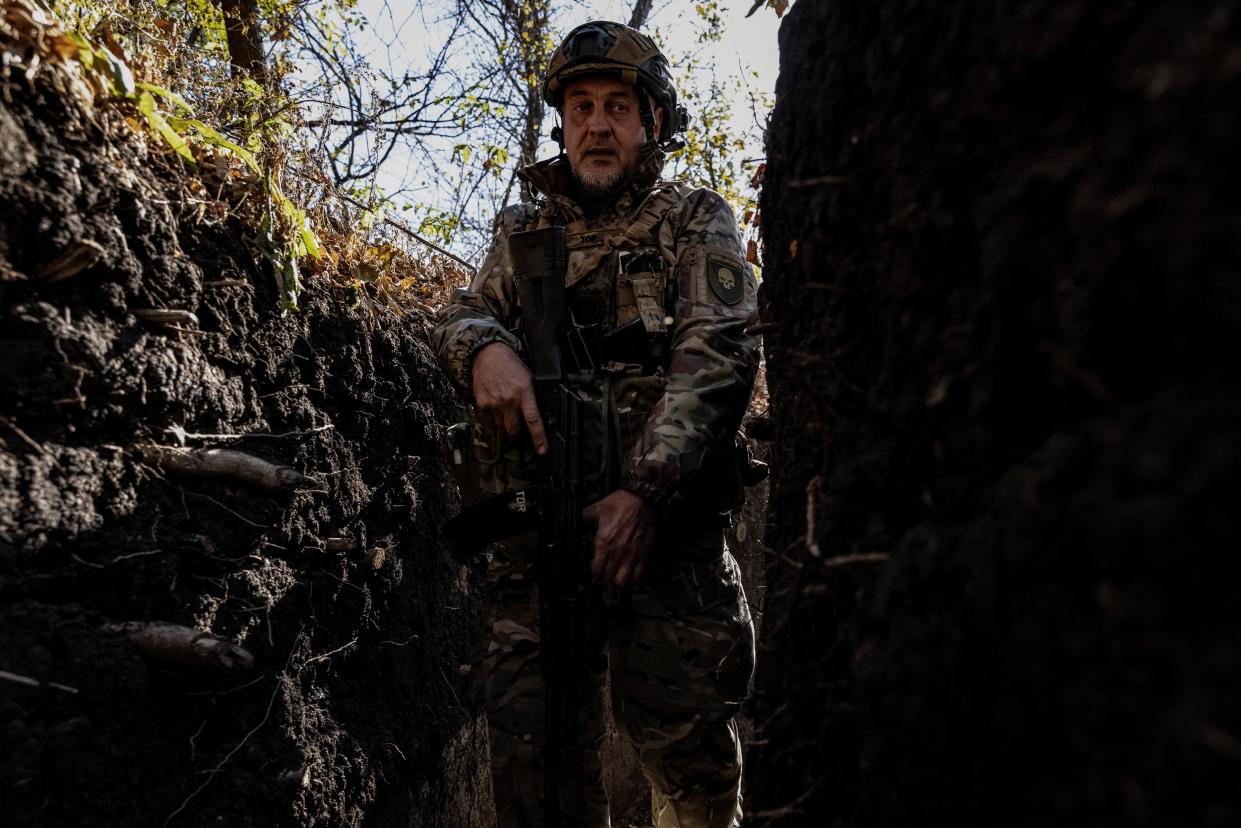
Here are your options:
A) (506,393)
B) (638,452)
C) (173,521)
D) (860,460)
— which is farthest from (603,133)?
(860,460)

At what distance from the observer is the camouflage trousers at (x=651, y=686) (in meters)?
2.38

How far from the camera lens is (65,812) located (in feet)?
5.24

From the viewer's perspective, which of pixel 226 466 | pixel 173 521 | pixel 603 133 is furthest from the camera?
pixel 603 133

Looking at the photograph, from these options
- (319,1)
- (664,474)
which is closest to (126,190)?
(664,474)

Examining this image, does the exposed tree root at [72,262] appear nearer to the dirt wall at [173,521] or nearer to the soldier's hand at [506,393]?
the dirt wall at [173,521]

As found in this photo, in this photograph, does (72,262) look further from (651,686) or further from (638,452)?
(651,686)

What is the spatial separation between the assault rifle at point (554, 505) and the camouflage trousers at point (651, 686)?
0.23 ft

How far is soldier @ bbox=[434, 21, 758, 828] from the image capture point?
2316 millimetres

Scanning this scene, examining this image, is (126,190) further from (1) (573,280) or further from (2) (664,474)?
(2) (664,474)

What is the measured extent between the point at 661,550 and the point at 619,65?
1.62m

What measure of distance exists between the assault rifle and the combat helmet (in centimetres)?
63

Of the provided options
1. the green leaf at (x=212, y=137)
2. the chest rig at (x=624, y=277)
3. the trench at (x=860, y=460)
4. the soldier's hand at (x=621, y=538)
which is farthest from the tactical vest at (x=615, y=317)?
the green leaf at (x=212, y=137)

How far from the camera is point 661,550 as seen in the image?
95.0 inches

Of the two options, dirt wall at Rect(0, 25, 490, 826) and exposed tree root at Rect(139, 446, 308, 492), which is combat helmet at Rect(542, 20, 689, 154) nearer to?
dirt wall at Rect(0, 25, 490, 826)
